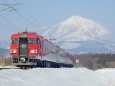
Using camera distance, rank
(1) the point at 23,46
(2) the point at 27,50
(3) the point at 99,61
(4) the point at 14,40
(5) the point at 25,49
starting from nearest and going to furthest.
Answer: (2) the point at 27,50 → (5) the point at 25,49 → (1) the point at 23,46 → (4) the point at 14,40 → (3) the point at 99,61

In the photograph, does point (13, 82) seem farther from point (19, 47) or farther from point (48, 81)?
point (19, 47)

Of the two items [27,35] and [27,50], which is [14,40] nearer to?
[27,35]

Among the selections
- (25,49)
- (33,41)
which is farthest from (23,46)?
(33,41)

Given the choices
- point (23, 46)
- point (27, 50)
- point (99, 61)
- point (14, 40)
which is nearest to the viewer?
point (27, 50)

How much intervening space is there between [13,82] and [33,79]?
276cm

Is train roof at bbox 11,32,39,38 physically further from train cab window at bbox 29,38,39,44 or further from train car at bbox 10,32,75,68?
train cab window at bbox 29,38,39,44

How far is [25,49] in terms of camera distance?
1344 inches

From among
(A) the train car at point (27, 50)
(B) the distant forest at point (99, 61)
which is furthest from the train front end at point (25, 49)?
(B) the distant forest at point (99, 61)

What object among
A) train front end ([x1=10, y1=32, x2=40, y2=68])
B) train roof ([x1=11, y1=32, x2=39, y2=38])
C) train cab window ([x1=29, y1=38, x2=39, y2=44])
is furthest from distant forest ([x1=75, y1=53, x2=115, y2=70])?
train cab window ([x1=29, y1=38, x2=39, y2=44])

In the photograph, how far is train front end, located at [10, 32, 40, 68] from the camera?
33062mm

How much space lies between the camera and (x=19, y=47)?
113ft

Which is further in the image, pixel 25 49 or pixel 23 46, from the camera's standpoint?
pixel 23 46

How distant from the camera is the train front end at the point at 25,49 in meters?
33.1

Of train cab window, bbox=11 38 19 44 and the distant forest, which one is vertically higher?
the distant forest
